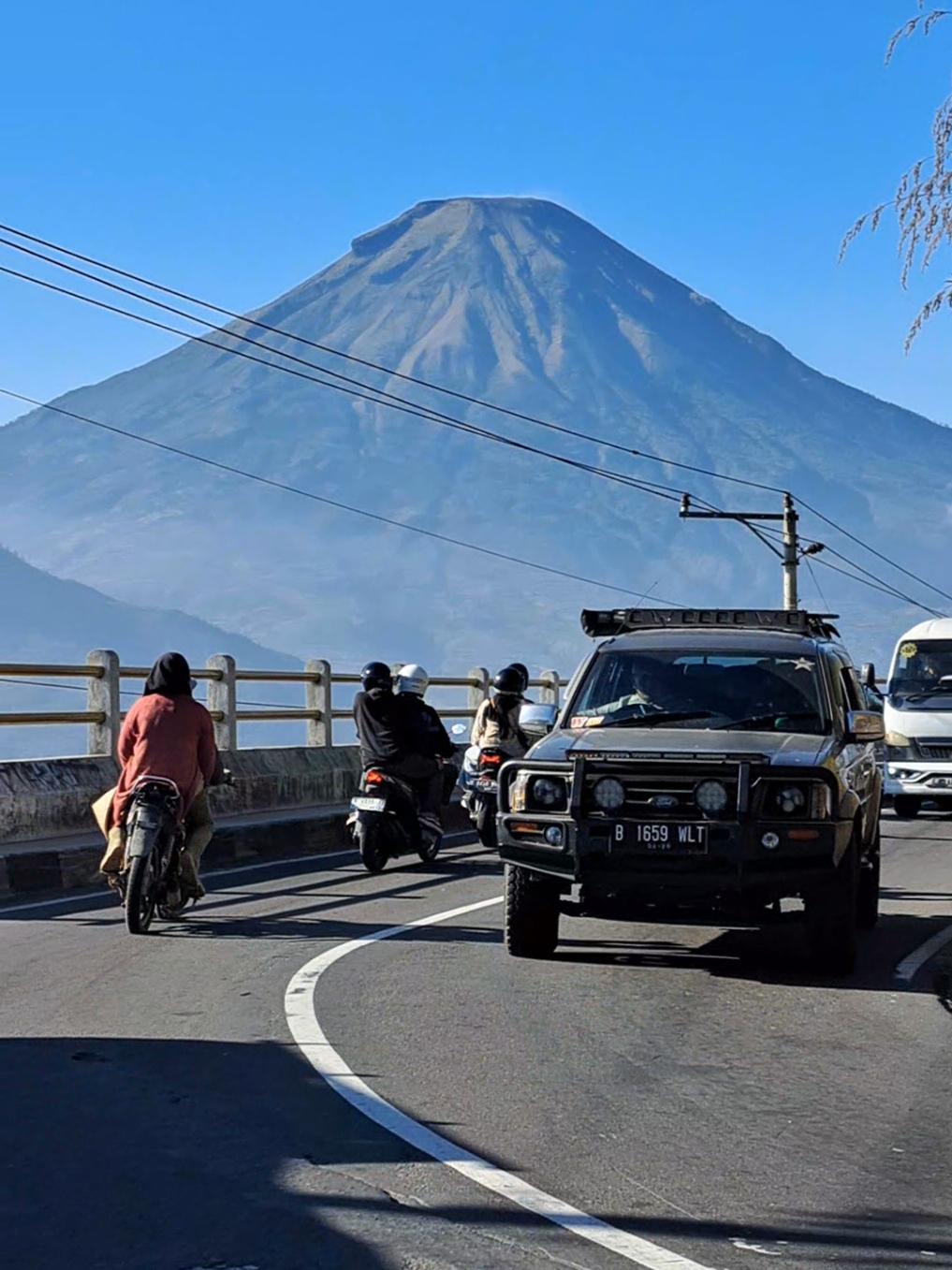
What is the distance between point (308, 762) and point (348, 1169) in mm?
14902

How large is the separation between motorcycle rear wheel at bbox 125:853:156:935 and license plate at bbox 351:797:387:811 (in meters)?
3.98

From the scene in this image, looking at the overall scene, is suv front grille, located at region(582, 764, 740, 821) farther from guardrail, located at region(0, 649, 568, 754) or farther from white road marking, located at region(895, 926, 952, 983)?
guardrail, located at region(0, 649, 568, 754)

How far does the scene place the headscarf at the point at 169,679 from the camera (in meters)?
11.4

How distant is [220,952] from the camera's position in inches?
396

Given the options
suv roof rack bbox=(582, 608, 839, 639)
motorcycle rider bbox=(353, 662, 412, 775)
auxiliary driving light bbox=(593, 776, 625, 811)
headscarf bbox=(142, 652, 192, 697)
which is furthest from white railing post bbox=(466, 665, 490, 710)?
auxiliary driving light bbox=(593, 776, 625, 811)

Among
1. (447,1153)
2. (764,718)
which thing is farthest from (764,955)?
(447,1153)

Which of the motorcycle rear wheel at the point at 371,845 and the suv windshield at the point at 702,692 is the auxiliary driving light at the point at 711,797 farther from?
the motorcycle rear wheel at the point at 371,845

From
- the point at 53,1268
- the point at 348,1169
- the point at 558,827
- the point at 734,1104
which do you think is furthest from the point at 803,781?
the point at 53,1268

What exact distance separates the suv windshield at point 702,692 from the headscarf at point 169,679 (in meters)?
2.46

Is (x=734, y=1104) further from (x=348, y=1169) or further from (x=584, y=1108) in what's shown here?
(x=348, y=1169)

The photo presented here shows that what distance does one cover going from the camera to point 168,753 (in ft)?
36.8

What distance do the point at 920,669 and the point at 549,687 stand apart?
27.9 feet

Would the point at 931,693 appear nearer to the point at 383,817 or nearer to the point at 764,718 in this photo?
the point at 383,817

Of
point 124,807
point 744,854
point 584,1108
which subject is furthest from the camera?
point 124,807
